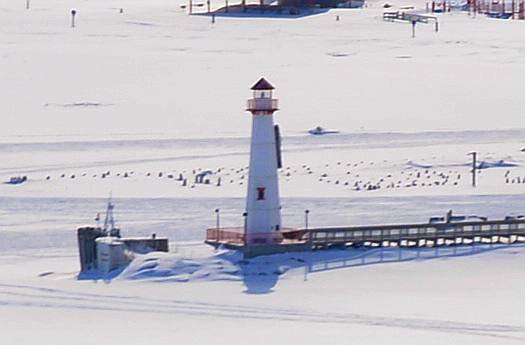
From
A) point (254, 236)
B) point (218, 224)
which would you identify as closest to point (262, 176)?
point (254, 236)

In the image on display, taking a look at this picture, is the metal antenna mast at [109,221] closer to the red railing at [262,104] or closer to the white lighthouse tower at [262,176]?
the white lighthouse tower at [262,176]

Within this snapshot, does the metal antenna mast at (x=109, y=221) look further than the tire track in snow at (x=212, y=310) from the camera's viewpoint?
Yes

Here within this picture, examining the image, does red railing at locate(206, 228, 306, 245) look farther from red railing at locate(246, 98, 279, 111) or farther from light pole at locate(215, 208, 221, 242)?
red railing at locate(246, 98, 279, 111)

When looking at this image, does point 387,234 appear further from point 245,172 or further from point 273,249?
point 245,172

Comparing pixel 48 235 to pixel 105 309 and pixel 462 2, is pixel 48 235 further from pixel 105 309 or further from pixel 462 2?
pixel 462 2

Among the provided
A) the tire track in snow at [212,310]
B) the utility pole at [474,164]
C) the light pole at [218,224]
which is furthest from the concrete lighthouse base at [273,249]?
the utility pole at [474,164]

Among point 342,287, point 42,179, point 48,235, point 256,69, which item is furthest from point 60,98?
point 342,287
